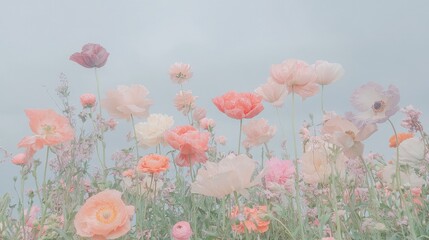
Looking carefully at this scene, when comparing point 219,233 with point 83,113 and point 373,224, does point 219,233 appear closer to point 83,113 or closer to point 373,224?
point 373,224

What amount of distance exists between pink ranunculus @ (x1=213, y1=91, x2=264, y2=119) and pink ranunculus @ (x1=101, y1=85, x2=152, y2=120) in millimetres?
390

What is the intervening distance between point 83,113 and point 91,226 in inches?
62.8

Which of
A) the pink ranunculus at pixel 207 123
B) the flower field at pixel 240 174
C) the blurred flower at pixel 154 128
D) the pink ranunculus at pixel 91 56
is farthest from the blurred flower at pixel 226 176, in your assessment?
the pink ranunculus at pixel 207 123

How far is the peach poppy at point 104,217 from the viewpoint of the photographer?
2.07m

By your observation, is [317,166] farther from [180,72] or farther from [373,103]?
[180,72]

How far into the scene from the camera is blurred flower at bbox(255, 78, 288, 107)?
103 inches

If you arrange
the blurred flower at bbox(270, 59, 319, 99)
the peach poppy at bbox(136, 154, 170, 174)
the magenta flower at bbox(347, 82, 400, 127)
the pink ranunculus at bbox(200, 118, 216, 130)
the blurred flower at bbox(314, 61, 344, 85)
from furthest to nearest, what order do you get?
the pink ranunculus at bbox(200, 118, 216, 130) → the peach poppy at bbox(136, 154, 170, 174) → the blurred flower at bbox(314, 61, 344, 85) → the blurred flower at bbox(270, 59, 319, 99) → the magenta flower at bbox(347, 82, 400, 127)

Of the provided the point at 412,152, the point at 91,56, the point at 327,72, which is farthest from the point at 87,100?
the point at 412,152

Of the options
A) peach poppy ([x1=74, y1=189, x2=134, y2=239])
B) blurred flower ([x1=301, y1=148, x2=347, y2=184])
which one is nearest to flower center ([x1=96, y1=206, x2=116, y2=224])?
peach poppy ([x1=74, y1=189, x2=134, y2=239])

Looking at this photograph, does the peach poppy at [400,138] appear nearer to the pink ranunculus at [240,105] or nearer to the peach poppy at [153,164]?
the pink ranunculus at [240,105]

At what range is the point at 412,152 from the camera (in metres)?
2.77

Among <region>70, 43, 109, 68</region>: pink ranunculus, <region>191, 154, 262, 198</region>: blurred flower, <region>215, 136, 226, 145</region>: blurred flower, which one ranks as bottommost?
<region>191, 154, 262, 198</region>: blurred flower

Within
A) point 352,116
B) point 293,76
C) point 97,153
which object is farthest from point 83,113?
point 352,116

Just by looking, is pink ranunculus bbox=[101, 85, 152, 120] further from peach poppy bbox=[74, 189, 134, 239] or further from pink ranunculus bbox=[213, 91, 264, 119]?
peach poppy bbox=[74, 189, 134, 239]
